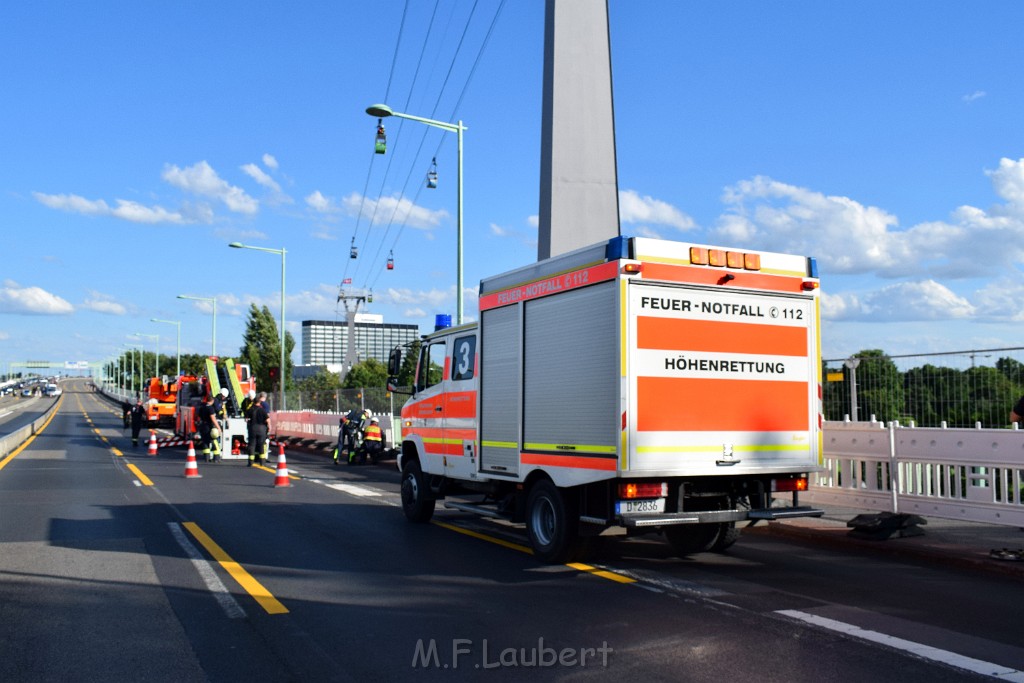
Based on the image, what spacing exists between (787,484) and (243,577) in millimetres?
5399

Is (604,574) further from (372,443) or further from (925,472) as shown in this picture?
(372,443)

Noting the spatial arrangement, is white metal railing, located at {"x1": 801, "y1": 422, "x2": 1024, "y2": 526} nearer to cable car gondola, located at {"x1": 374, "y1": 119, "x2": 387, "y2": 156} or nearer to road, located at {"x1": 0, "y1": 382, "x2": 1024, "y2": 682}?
road, located at {"x1": 0, "y1": 382, "x2": 1024, "y2": 682}

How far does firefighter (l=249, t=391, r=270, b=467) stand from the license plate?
1617 centimetres

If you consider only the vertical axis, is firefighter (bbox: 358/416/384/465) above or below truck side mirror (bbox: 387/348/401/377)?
below

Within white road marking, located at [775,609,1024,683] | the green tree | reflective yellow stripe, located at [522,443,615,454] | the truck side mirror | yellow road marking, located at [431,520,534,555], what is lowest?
yellow road marking, located at [431,520,534,555]

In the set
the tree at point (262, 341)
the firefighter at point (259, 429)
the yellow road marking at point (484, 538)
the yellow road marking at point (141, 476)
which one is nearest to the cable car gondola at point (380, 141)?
the firefighter at point (259, 429)

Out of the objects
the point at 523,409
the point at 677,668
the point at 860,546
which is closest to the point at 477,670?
the point at 677,668

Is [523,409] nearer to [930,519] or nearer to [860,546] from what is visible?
[860,546]

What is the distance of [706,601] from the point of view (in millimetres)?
7148

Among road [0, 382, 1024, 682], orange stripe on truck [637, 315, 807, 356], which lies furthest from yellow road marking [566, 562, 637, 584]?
orange stripe on truck [637, 315, 807, 356]

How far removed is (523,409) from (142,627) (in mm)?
4375

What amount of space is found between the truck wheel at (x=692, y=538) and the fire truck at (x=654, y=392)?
0.01m

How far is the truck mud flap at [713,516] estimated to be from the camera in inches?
314

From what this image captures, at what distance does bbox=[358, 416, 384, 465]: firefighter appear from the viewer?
23906 millimetres
